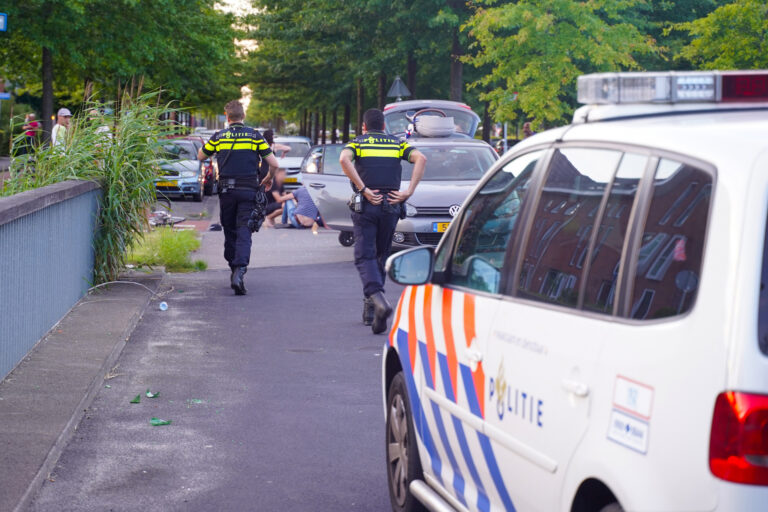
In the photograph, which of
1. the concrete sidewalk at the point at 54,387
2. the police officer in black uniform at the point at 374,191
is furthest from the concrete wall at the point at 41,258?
the police officer in black uniform at the point at 374,191

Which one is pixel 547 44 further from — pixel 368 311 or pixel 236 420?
pixel 236 420

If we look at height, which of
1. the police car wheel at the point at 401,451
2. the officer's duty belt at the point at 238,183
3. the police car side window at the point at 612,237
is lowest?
the police car wheel at the point at 401,451

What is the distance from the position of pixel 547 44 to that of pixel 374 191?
2215 cm

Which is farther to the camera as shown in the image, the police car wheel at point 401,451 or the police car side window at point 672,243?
the police car wheel at point 401,451

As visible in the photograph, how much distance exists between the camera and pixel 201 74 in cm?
4900

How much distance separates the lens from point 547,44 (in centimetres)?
3219

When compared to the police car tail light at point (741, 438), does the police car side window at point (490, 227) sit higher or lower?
higher

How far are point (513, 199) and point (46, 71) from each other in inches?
1264

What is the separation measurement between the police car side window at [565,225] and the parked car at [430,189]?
11.8 meters

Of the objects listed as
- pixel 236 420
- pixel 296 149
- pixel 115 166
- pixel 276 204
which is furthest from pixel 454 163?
pixel 296 149

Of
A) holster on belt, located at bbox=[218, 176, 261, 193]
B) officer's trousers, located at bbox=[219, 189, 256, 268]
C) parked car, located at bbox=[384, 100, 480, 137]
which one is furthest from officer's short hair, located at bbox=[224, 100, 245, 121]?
parked car, located at bbox=[384, 100, 480, 137]

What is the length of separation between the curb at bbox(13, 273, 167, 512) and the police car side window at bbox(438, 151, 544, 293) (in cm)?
215

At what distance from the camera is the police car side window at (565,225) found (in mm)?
3670

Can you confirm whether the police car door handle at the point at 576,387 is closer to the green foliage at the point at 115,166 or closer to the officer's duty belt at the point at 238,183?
the green foliage at the point at 115,166
